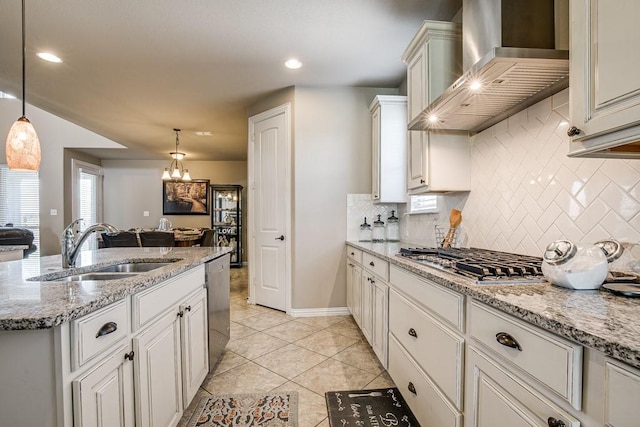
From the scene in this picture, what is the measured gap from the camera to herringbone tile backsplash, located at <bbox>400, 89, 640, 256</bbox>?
1199 millimetres

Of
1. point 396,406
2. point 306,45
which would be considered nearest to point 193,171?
point 306,45

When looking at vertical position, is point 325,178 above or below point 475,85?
below

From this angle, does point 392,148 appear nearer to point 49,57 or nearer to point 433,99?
point 433,99

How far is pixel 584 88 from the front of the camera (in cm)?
96

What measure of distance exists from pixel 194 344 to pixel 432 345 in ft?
4.28

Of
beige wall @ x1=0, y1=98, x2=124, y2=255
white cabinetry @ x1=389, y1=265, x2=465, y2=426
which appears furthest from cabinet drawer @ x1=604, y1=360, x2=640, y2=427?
beige wall @ x1=0, y1=98, x2=124, y2=255

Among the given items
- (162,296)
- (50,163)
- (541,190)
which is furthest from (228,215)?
(541,190)

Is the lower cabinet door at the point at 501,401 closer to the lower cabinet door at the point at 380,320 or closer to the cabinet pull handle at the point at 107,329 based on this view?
the lower cabinet door at the point at 380,320

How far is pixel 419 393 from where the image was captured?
1503 mm

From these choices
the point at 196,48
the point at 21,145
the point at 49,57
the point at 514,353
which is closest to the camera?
the point at 514,353

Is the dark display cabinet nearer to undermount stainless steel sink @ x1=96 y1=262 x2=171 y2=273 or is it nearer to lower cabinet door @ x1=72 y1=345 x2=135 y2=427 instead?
undermount stainless steel sink @ x1=96 y1=262 x2=171 y2=273

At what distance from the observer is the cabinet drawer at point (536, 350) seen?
0.70 meters

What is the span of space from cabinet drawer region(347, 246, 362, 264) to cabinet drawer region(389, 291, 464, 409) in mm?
1001

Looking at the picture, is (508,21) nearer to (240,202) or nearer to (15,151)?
(15,151)
